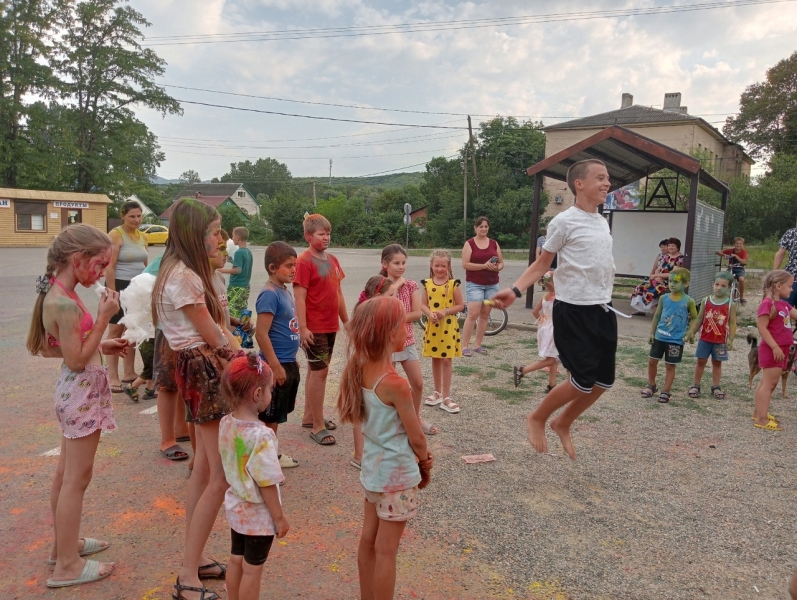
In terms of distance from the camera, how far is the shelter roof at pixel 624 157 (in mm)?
10133

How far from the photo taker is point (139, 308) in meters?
5.09

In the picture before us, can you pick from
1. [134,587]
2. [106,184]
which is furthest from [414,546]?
[106,184]

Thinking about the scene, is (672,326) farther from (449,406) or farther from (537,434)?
(537,434)

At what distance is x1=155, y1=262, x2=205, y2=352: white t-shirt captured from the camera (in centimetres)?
264

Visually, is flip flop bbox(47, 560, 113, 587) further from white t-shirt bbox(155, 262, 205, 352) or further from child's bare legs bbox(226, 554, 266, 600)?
white t-shirt bbox(155, 262, 205, 352)

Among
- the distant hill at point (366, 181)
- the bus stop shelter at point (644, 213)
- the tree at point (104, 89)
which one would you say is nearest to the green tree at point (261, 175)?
the distant hill at point (366, 181)

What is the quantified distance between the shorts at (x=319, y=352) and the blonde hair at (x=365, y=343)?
2.02 m

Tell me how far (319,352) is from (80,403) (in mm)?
2006

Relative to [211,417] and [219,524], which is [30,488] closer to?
[219,524]

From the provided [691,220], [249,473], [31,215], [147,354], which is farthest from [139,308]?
[31,215]

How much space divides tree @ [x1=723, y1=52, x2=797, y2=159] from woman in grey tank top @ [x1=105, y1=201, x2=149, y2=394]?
5114cm

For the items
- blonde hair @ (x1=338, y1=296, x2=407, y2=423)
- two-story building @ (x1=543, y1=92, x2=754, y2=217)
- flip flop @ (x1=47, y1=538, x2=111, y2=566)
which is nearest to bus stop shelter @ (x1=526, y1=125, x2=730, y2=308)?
blonde hair @ (x1=338, y1=296, x2=407, y2=423)

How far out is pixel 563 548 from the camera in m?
3.18

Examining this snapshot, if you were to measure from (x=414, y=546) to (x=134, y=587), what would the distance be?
1.45 m
